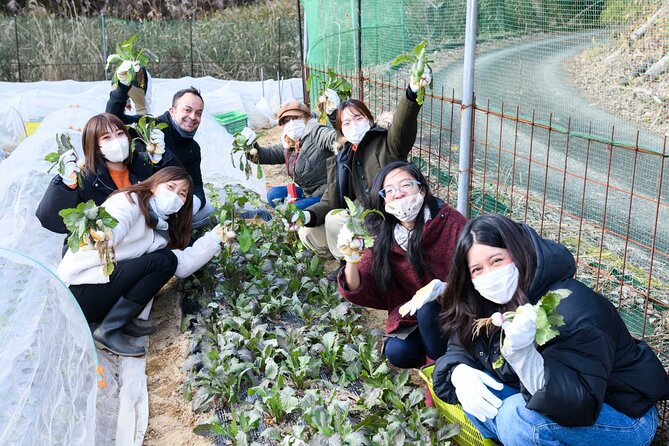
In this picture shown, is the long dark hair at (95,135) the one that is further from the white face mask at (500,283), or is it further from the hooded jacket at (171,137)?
the white face mask at (500,283)

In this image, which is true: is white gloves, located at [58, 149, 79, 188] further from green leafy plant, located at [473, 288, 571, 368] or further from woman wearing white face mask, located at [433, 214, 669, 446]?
green leafy plant, located at [473, 288, 571, 368]

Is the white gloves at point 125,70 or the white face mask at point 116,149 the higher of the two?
the white gloves at point 125,70

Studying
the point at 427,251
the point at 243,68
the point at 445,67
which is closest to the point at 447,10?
the point at 445,67

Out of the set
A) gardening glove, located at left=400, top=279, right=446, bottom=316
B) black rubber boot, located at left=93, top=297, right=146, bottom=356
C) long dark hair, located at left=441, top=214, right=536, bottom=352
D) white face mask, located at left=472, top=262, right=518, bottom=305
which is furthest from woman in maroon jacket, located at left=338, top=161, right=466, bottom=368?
black rubber boot, located at left=93, top=297, right=146, bottom=356

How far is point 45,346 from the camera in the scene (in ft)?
8.44

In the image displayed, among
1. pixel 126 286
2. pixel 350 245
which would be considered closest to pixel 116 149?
pixel 126 286

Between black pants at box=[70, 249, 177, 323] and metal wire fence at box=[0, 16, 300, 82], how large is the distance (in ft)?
34.7

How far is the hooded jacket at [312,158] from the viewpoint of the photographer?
4801 millimetres

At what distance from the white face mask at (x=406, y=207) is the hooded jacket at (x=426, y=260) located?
0.26ft

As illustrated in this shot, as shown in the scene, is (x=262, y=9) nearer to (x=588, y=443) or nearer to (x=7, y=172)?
(x=7, y=172)

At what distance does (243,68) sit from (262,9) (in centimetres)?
410

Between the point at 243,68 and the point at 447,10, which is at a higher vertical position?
the point at 447,10

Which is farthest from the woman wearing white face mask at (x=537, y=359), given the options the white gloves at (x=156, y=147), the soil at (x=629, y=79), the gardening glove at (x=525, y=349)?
the soil at (x=629, y=79)

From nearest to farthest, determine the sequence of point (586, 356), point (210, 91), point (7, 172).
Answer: point (586, 356)
point (7, 172)
point (210, 91)
